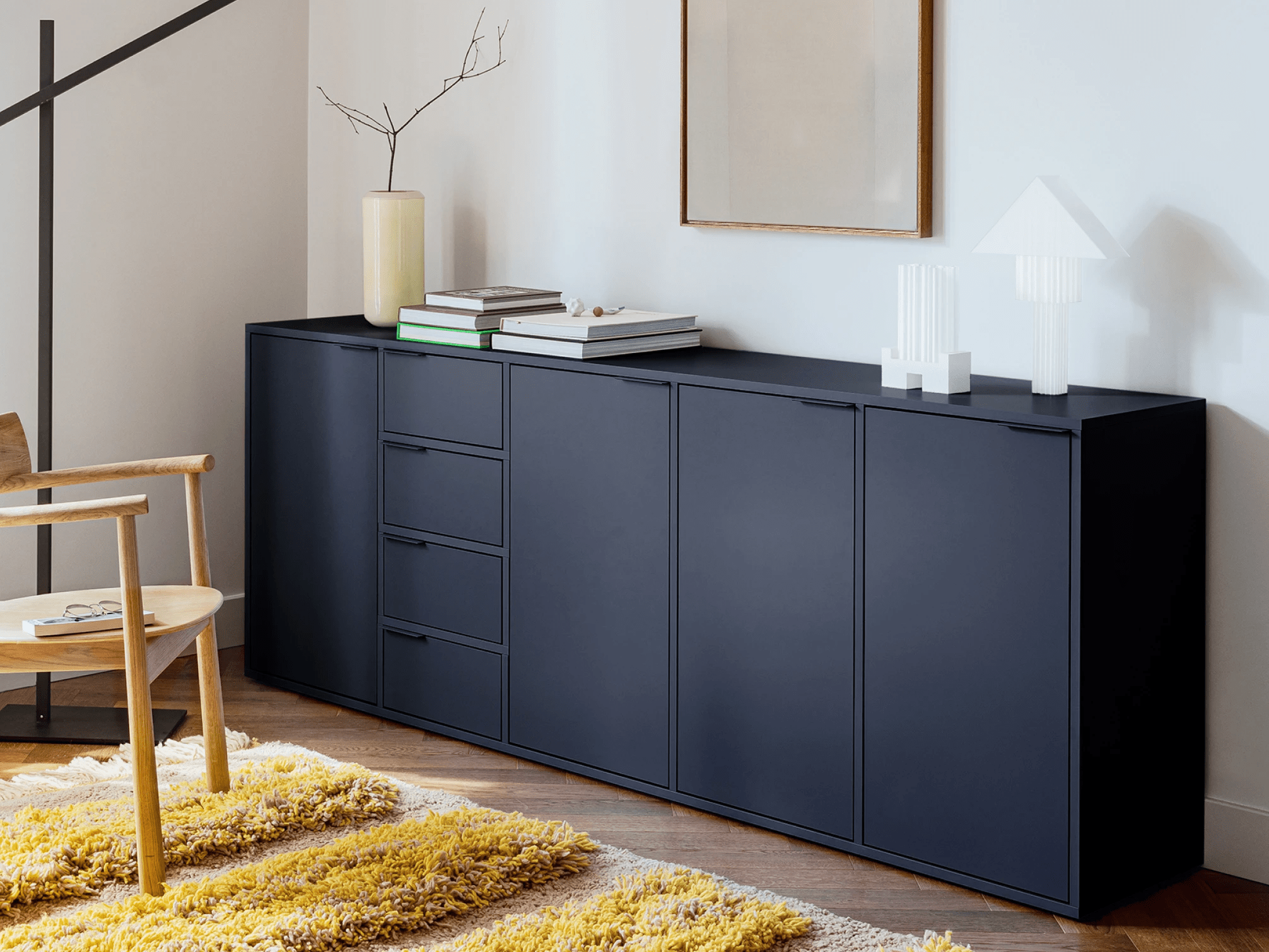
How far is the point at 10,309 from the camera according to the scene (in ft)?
11.5

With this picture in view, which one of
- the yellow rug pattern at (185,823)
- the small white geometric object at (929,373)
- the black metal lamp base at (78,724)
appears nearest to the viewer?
the yellow rug pattern at (185,823)

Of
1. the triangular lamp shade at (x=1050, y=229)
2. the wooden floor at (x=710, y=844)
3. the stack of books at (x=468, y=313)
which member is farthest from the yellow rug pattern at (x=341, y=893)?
the triangular lamp shade at (x=1050, y=229)

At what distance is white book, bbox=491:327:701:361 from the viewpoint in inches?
117

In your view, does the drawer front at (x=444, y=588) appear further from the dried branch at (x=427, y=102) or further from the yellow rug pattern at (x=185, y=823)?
the dried branch at (x=427, y=102)

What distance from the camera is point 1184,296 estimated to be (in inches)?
98.0

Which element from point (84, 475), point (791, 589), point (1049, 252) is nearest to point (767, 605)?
point (791, 589)

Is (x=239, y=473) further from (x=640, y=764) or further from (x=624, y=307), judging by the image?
(x=640, y=764)

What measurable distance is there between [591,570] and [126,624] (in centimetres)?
94

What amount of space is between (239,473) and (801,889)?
2.15 metres

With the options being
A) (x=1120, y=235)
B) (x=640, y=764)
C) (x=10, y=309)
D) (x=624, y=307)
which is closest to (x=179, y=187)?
(x=10, y=309)

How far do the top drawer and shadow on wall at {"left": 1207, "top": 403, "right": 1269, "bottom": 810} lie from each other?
139 cm

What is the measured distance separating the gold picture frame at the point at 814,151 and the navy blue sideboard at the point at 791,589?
290mm

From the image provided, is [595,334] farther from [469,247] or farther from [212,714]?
[212,714]

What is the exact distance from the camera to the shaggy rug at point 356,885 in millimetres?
2201
